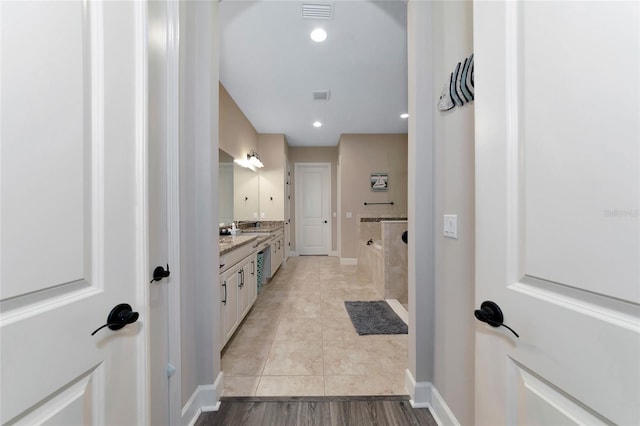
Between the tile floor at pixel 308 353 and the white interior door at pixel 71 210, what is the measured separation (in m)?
1.11

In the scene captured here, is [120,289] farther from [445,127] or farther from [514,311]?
[445,127]

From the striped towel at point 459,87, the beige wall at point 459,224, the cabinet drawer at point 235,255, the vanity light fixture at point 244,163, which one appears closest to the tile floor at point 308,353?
the beige wall at point 459,224

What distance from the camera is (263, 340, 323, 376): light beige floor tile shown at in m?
1.78

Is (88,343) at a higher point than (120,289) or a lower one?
lower

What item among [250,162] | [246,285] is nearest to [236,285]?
[246,285]

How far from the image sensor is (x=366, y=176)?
5.60 meters

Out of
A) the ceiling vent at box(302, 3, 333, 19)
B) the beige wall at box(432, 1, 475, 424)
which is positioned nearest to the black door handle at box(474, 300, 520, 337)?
the beige wall at box(432, 1, 475, 424)

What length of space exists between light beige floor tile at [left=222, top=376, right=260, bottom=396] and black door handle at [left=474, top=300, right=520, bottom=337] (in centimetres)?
149

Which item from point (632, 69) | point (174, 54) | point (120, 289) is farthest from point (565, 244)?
point (174, 54)

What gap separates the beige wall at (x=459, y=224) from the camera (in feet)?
3.73

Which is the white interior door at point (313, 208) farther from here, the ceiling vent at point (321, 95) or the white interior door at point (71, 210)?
the white interior door at point (71, 210)

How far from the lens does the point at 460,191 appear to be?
3.95 feet

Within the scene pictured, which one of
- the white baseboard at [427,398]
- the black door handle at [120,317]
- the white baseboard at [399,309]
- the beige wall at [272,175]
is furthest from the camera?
the beige wall at [272,175]

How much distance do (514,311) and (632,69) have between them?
55 centimetres
